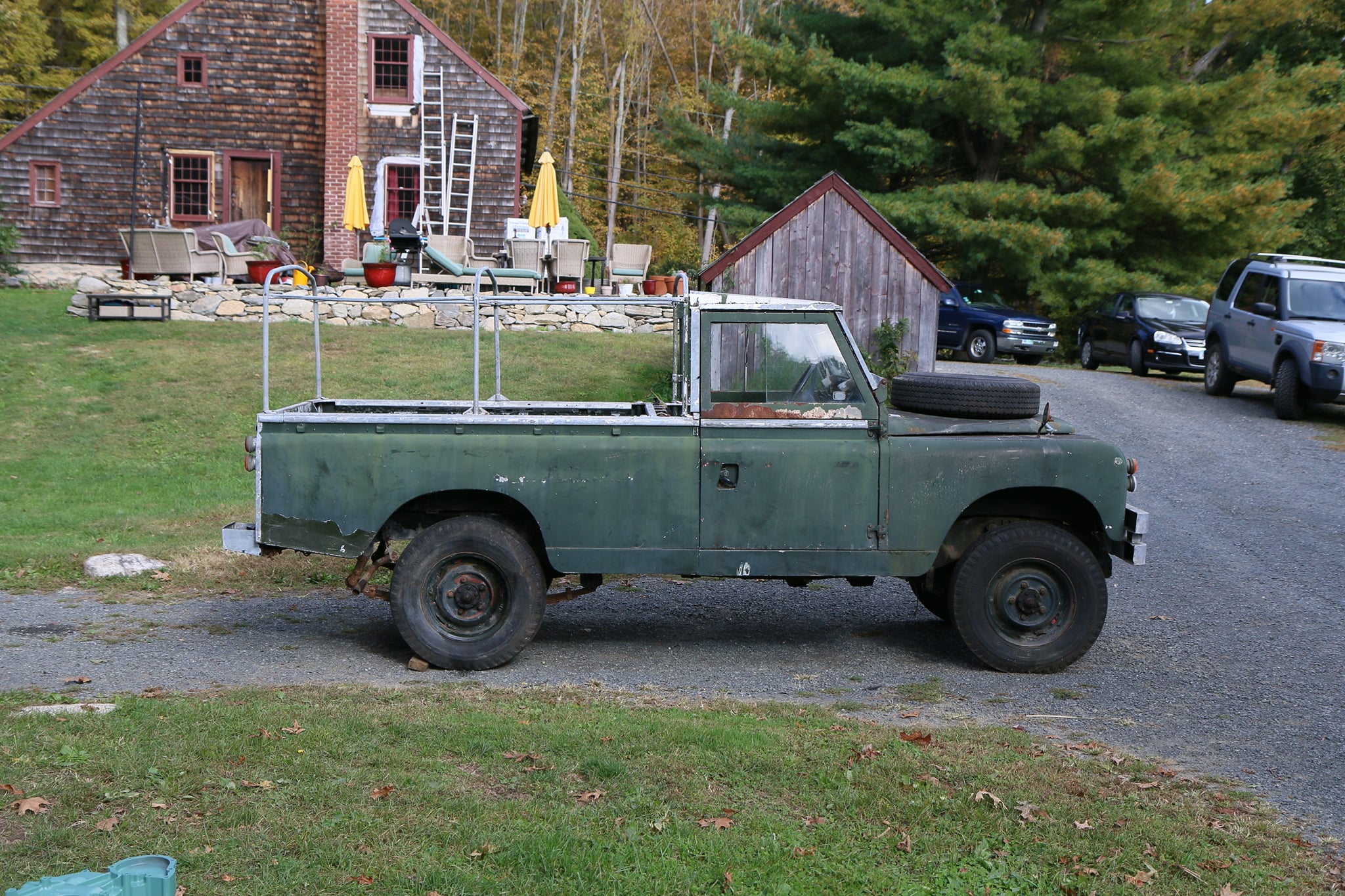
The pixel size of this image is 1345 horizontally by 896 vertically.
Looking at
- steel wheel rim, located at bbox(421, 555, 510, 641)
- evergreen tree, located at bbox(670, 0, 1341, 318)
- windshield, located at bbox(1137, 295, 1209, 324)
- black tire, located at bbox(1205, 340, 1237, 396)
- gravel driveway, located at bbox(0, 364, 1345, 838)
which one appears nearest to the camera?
gravel driveway, located at bbox(0, 364, 1345, 838)

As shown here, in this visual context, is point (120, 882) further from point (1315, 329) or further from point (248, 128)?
point (248, 128)

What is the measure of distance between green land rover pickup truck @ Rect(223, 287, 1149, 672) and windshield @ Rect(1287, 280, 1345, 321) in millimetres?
11804

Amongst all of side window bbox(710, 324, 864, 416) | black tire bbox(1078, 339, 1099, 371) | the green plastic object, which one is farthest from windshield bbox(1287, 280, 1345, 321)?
the green plastic object

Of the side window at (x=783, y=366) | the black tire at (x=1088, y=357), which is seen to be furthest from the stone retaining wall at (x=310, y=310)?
the side window at (x=783, y=366)

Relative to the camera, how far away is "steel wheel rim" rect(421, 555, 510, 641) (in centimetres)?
690

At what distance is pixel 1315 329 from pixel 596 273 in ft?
50.8

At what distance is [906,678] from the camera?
6875 millimetres

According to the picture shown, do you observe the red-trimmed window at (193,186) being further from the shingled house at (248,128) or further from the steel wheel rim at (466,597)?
the steel wheel rim at (466,597)

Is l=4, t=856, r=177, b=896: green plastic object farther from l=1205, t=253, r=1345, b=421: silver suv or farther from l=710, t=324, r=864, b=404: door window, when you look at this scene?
l=1205, t=253, r=1345, b=421: silver suv

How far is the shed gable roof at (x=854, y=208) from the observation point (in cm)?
1466

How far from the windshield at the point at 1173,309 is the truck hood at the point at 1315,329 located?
5578 mm

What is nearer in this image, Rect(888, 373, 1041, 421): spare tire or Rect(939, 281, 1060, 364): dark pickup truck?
Rect(888, 373, 1041, 421): spare tire

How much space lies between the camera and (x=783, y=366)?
6.95 metres

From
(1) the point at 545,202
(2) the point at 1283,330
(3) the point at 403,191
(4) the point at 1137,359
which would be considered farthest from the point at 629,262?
(2) the point at 1283,330
